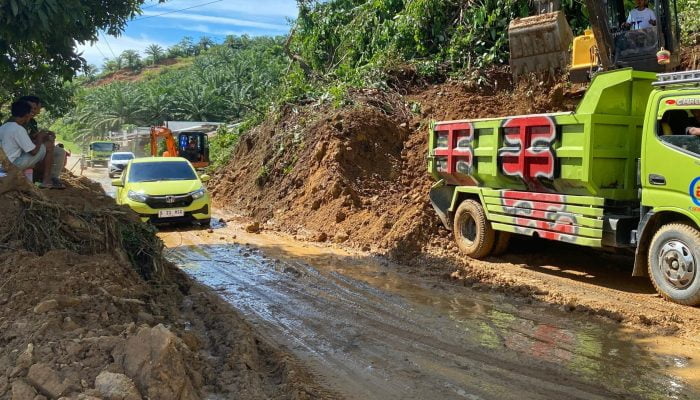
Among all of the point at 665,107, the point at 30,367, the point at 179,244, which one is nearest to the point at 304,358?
the point at 30,367

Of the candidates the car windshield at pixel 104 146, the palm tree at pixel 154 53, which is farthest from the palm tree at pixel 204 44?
the car windshield at pixel 104 146

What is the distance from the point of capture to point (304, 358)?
5633 mm

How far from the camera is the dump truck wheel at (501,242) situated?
999cm

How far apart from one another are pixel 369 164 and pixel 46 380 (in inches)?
423

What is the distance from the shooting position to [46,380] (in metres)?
3.78

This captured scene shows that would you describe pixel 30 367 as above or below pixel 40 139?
below

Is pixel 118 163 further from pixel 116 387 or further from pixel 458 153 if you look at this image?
pixel 116 387

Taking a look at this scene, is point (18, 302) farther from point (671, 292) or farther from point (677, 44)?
point (677, 44)

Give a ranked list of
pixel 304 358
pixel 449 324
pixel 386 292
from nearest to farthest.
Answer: pixel 304 358 < pixel 449 324 < pixel 386 292

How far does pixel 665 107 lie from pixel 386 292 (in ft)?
13.0

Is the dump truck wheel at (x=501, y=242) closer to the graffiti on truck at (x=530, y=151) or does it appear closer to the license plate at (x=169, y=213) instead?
the graffiti on truck at (x=530, y=151)

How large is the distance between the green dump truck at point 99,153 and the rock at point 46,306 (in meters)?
36.8

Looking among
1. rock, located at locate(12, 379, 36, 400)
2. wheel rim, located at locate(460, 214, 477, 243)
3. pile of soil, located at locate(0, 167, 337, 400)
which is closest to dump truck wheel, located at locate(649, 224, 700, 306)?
wheel rim, located at locate(460, 214, 477, 243)

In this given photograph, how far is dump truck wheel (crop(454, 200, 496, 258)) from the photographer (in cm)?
996
